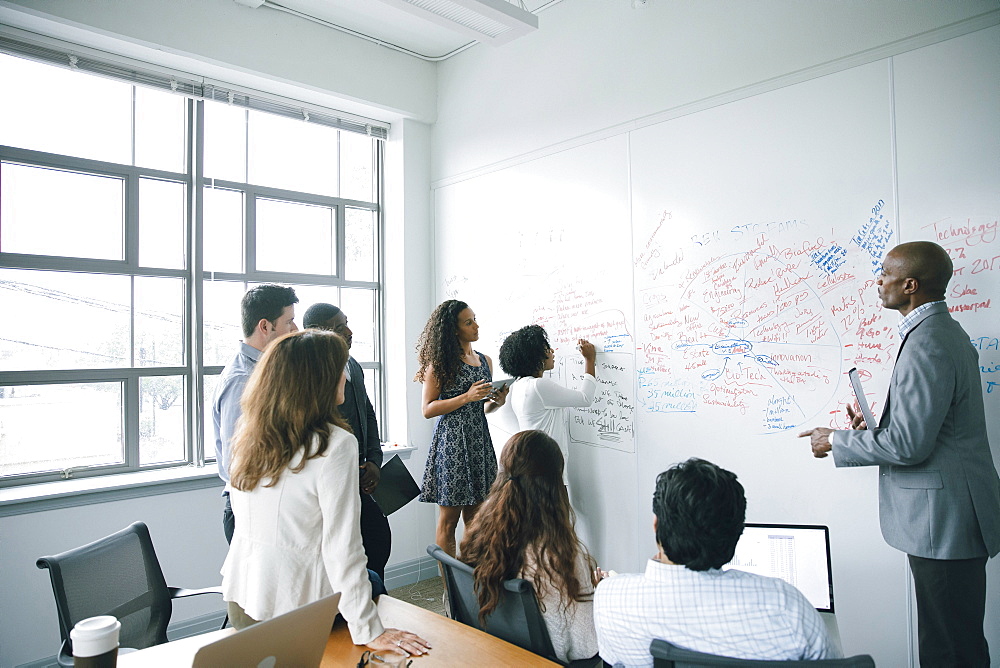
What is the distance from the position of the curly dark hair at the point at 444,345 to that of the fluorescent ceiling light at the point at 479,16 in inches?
49.8

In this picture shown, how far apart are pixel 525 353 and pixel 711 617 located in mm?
2057

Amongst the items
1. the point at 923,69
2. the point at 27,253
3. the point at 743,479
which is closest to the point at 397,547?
the point at 743,479

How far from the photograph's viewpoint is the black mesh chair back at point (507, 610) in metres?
1.61

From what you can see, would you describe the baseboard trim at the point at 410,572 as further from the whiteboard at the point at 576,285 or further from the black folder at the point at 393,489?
the black folder at the point at 393,489

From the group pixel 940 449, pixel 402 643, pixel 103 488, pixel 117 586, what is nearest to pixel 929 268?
pixel 940 449

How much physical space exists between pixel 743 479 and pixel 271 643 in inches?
86.4

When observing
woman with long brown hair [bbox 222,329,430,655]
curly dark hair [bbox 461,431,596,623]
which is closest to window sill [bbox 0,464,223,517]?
woman with long brown hair [bbox 222,329,430,655]

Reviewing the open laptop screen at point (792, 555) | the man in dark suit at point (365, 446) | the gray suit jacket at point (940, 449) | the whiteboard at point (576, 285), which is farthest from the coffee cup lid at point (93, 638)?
the whiteboard at point (576, 285)

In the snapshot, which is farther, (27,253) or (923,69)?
(27,253)

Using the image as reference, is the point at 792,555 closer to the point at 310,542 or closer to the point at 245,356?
the point at 310,542

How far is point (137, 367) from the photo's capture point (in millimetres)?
3422

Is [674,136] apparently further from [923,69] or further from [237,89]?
[237,89]

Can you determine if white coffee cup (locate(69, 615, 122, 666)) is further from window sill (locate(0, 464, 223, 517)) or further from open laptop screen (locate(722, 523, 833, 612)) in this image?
window sill (locate(0, 464, 223, 517))

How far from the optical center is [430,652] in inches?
57.6
